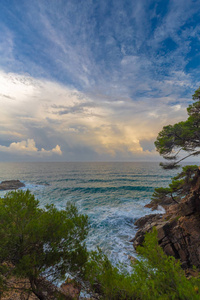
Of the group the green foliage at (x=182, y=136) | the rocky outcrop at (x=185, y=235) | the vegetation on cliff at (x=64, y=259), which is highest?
the green foliage at (x=182, y=136)

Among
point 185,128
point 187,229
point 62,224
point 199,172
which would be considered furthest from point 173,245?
point 185,128

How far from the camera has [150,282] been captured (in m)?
4.77

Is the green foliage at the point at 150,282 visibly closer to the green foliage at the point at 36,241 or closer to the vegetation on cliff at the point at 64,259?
the vegetation on cliff at the point at 64,259

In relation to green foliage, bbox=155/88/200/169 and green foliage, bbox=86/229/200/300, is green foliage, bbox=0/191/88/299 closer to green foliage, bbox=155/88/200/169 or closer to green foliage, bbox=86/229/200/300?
green foliage, bbox=86/229/200/300

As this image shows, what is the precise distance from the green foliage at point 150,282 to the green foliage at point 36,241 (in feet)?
4.82

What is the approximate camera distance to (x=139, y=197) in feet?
112

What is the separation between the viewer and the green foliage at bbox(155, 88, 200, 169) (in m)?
14.9

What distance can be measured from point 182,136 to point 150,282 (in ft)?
47.3

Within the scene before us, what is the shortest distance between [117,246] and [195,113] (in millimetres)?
16948

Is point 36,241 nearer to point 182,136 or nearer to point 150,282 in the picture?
point 150,282

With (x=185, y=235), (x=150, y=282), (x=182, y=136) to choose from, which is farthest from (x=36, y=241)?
(x=182, y=136)

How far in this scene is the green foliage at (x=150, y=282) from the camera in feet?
13.9

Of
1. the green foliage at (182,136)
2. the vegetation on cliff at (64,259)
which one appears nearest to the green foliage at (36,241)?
the vegetation on cliff at (64,259)

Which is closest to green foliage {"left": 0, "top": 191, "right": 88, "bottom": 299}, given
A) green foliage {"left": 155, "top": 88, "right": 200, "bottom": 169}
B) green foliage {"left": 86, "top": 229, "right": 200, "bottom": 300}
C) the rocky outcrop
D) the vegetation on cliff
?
the vegetation on cliff
